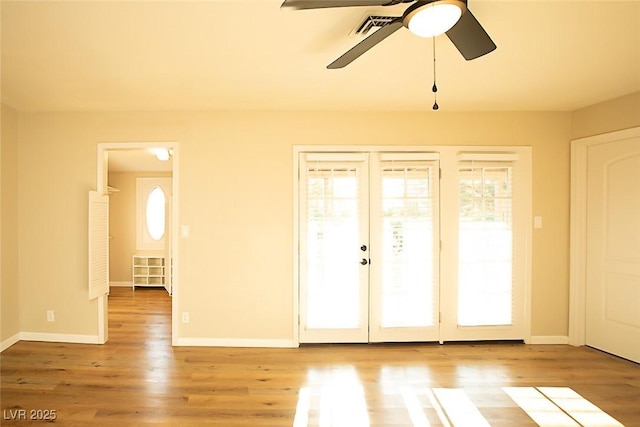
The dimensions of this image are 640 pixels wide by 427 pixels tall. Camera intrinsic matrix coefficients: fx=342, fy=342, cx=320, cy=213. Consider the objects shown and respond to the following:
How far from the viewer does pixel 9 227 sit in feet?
11.7

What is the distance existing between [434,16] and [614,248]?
3354 millimetres

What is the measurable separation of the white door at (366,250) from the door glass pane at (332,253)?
11 mm

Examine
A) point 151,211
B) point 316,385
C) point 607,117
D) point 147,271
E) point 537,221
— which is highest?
point 607,117

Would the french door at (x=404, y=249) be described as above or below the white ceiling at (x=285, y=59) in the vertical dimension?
below

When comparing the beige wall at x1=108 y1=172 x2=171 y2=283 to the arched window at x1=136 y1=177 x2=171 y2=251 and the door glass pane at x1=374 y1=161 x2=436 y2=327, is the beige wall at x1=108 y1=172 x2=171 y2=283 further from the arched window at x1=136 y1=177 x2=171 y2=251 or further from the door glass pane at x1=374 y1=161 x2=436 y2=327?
the door glass pane at x1=374 y1=161 x2=436 y2=327

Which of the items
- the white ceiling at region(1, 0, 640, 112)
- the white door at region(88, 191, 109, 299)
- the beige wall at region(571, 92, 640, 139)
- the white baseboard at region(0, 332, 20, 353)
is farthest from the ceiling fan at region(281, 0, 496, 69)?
the white baseboard at region(0, 332, 20, 353)

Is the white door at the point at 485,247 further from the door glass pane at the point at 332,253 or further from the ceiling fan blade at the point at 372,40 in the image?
the ceiling fan blade at the point at 372,40

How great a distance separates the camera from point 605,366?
3.18 metres

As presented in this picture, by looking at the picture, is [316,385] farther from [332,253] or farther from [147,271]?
[147,271]

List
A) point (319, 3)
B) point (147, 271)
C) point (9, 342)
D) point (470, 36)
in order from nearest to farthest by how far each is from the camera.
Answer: point (319, 3) < point (470, 36) < point (9, 342) < point (147, 271)

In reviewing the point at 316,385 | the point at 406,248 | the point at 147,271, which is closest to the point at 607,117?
the point at 406,248

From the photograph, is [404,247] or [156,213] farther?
[156,213]

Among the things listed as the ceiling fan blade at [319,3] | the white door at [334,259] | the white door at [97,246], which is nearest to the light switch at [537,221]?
the white door at [334,259]

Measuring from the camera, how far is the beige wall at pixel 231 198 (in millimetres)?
3637
